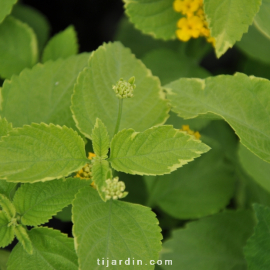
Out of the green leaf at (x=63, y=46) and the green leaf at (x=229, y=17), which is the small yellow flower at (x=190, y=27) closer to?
the green leaf at (x=229, y=17)

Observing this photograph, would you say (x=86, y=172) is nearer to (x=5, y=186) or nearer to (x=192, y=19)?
(x=5, y=186)

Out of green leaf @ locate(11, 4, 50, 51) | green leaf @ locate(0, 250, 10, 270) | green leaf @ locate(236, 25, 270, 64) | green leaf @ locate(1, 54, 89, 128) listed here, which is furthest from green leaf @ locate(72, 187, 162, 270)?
green leaf @ locate(11, 4, 50, 51)

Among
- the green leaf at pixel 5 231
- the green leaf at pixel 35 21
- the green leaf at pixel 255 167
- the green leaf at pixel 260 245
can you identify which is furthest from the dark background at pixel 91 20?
the green leaf at pixel 5 231

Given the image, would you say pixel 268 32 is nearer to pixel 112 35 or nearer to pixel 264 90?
pixel 264 90

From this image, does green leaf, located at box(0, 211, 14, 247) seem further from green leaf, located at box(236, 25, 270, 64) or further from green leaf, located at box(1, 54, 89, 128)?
green leaf, located at box(236, 25, 270, 64)

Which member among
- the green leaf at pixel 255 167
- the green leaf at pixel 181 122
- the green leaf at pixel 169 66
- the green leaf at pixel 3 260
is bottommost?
the green leaf at pixel 3 260
